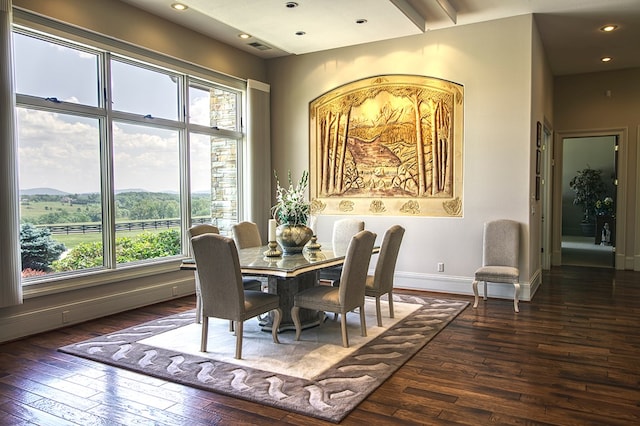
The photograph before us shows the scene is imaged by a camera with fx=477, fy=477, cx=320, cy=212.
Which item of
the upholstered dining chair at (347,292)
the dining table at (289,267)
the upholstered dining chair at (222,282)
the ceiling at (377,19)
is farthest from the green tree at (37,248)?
the ceiling at (377,19)

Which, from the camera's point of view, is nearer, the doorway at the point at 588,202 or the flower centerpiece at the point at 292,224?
the flower centerpiece at the point at 292,224

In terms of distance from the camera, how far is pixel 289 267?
12.3ft

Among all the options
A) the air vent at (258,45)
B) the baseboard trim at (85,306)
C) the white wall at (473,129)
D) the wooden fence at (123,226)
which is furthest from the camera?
the air vent at (258,45)

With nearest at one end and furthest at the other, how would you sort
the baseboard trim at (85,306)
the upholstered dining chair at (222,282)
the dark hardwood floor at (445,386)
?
the dark hardwood floor at (445,386), the upholstered dining chair at (222,282), the baseboard trim at (85,306)

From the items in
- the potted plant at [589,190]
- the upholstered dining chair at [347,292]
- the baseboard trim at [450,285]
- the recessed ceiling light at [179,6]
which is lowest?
the baseboard trim at [450,285]

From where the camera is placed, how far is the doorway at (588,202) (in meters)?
11.1

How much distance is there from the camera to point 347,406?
2.84m

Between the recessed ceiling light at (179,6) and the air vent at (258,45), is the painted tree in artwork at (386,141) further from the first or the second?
the recessed ceiling light at (179,6)

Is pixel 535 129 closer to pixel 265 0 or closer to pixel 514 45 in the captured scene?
pixel 514 45

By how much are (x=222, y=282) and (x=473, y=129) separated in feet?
12.9

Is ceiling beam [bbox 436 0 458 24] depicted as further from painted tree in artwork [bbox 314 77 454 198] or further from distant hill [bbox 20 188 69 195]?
distant hill [bbox 20 188 69 195]

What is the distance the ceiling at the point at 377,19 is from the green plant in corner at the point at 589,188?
232 inches

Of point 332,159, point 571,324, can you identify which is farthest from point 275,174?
point 571,324

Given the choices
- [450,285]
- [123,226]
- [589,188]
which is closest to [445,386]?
[450,285]
